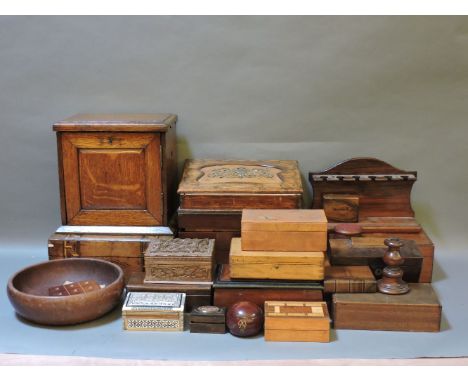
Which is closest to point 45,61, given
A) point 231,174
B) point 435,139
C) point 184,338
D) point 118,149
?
point 118,149

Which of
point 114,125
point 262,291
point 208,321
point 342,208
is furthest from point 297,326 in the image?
point 114,125

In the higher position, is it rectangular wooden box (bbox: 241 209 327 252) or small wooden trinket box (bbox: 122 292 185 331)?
rectangular wooden box (bbox: 241 209 327 252)

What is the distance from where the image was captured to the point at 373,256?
3080mm

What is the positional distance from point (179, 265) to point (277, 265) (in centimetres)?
43

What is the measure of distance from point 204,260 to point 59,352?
2.30 feet

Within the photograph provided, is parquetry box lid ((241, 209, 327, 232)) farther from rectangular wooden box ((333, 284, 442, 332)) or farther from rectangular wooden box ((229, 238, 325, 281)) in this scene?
rectangular wooden box ((333, 284, 442, 332))

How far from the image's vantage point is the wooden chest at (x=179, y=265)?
2953 millimetres

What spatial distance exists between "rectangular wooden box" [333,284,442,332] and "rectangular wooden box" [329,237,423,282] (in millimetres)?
215

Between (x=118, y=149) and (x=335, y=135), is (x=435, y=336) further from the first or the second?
(x=118, y=149)

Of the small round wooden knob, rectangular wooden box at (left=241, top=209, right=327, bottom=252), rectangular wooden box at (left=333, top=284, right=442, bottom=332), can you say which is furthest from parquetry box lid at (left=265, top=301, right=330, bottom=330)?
the small round wooden knob

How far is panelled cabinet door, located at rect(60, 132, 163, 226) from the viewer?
3.21 meters

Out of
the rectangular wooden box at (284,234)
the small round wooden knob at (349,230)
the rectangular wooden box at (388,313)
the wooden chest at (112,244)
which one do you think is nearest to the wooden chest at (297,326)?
the rectangular wooden box at (388,313)

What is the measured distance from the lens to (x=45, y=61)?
3.57 metres

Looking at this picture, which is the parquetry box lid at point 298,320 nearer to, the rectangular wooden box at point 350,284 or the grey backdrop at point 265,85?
the rectangular wooden box at point 350,284
